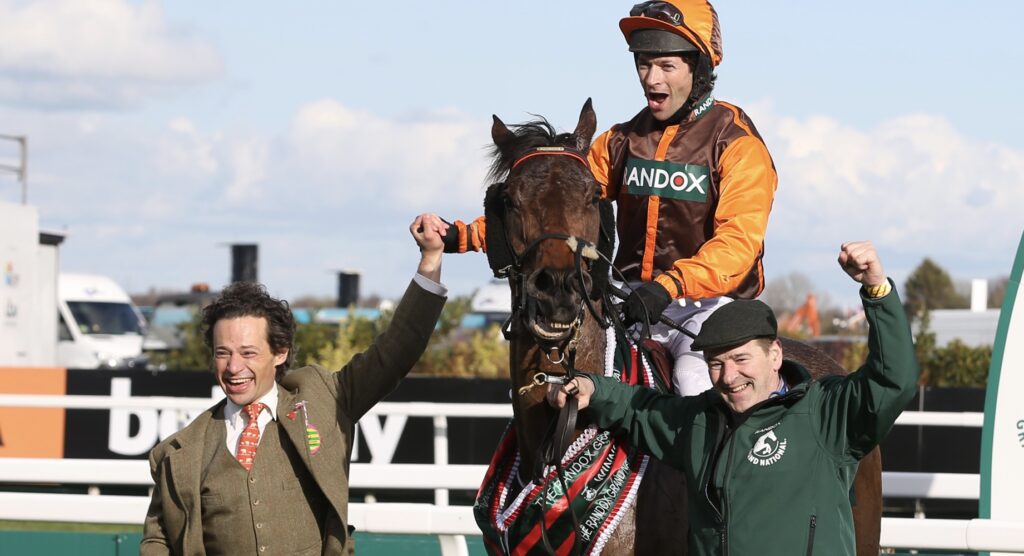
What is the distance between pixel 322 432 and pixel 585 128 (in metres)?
1.28

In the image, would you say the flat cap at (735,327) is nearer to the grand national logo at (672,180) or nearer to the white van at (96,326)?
the grand national logo at (672,180)

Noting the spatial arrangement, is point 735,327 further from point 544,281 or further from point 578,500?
point 578,500

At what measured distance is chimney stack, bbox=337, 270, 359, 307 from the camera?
3947cm

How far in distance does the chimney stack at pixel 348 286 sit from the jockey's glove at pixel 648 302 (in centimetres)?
3545

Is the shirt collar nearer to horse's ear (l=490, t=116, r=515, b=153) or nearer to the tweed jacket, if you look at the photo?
the tweed jacket

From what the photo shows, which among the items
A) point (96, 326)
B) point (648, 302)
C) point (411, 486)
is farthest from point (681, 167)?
point (96, 326)

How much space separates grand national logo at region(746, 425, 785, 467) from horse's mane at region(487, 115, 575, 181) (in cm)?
116

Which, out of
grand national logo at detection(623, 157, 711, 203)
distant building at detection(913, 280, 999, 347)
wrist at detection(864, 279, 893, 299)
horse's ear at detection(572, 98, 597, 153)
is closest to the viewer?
wrist at detection(864, 279, 893, 299)

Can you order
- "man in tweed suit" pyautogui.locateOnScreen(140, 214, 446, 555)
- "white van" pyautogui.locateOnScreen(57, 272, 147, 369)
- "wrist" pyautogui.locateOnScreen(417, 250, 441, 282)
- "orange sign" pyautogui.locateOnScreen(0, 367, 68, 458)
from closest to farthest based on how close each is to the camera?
1. "man in tweed suit" pyautogui.locateOnScreen(140, 214, 446, 555)
2. "wrist" pyautogui.locateOnScreen(417, 250, 441, 282)
3. "orange sign" pyautogui.locateOnScreen(0, 367, 68, 458)
4. "white van" pyautogui.locateOnScreen(57, 272, 147, 369)

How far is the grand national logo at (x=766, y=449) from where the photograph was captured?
135 inches

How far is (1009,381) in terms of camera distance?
5488 millimetres

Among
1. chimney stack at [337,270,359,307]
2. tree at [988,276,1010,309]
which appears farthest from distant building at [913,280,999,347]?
chimney stack at [337,270,359,307]

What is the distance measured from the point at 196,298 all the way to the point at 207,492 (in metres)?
32.2

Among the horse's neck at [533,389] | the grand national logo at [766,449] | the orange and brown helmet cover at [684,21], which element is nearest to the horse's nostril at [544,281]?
the horse's neck at [533,389]
